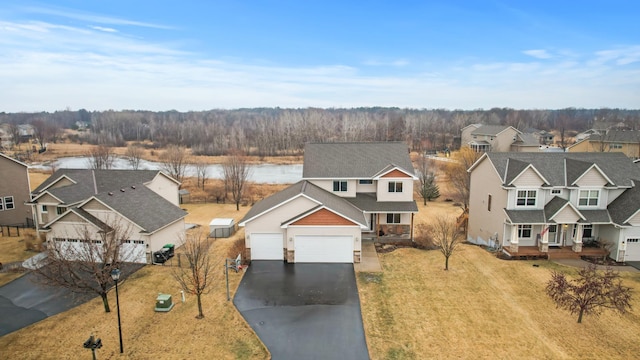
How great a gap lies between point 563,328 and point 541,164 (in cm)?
1390

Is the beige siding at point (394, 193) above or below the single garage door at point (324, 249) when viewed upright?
above

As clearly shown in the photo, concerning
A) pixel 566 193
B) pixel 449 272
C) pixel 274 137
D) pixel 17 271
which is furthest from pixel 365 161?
pixel 274 137

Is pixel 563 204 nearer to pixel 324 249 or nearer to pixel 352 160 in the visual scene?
pixel 352 160

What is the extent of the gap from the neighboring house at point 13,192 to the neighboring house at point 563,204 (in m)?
36.9

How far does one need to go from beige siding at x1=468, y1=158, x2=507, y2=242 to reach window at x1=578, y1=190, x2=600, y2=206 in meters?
5.33

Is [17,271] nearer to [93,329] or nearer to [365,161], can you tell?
[93,329]

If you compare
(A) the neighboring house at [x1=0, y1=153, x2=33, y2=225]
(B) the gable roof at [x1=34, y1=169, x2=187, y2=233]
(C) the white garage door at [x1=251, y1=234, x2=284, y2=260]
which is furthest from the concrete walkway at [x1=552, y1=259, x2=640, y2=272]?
(A) the neighboring house at [x1=0, y1=153, x2=33, y2=225]

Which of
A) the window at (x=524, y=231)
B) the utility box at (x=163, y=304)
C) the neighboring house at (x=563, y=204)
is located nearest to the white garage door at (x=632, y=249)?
the neighboring house at (x=563, y=204)

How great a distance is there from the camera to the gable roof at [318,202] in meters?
24.1

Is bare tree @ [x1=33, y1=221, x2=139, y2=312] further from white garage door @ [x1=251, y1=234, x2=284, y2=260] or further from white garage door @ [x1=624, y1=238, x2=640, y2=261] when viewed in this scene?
white garage door @ [x1=624, y1=238, x2=640, y2=261]

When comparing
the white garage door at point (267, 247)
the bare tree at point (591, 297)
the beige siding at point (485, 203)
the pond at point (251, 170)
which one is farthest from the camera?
the pond at point (251, 170)

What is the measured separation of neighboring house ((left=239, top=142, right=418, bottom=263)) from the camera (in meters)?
23.8

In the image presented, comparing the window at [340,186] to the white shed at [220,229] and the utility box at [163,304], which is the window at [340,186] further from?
the utility box at [163,304]

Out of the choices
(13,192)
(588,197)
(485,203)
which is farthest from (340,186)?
(13,192)
